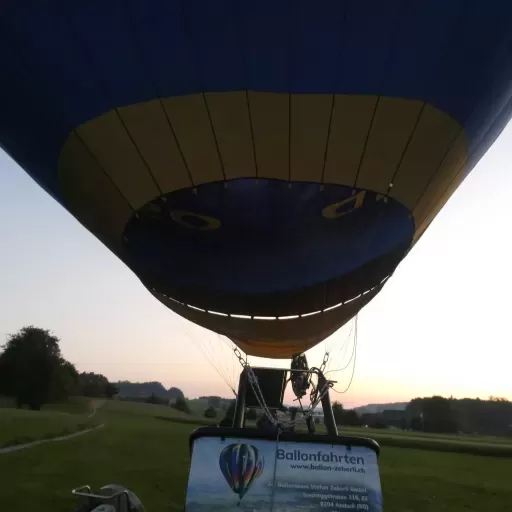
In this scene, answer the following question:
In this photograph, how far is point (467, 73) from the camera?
5.18 metres

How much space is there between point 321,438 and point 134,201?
11.7 feet

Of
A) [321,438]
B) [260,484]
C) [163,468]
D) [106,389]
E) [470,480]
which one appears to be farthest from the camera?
[106,389]

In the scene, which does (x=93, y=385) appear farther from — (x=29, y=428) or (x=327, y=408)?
(x=327, y=408)

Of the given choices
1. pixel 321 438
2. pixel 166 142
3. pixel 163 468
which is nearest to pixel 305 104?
pixel 166 142

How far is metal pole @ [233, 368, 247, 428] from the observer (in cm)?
563

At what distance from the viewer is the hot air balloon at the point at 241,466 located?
110 inches

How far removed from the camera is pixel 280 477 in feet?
9.30

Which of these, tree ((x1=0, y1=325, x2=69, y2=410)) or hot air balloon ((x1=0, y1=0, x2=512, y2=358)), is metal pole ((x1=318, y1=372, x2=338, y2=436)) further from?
tree ((x1=0, y1=325, x2=69, y2=410))

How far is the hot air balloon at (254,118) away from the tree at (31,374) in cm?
3065

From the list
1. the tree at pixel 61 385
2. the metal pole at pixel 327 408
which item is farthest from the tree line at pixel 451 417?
the metal pole at pixel 327 408

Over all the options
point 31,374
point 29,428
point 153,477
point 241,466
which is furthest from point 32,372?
point 241,466

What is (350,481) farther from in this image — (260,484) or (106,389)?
(106,389)

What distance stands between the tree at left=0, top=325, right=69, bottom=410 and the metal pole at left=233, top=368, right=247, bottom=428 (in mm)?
31672

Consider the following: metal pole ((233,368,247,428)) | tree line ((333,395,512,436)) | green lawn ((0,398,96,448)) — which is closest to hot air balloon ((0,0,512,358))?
metal pole ((233,368,247,428))
